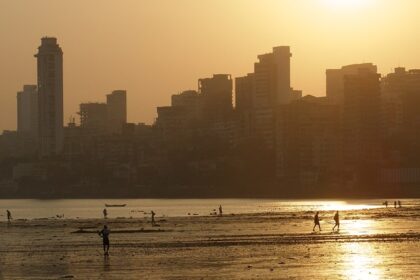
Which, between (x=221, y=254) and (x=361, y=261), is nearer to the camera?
(x=361, y=261)

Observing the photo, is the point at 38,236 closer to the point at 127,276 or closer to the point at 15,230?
the point at 15,230

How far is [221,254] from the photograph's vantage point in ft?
191

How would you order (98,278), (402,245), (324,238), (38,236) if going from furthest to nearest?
(38,236), (324,238), (402,245), (98,278)

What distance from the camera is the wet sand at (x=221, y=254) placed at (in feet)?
159

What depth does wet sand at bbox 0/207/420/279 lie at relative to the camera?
48469mm

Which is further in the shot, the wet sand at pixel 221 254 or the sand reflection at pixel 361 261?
the wet sand at pixel 221 254

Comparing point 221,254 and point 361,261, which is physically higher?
point 221,254

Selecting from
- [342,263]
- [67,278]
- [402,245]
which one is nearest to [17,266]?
[67,278]

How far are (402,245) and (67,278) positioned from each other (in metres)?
21.8

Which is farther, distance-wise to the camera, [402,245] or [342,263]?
[402,245]

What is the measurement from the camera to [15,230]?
94.8 meters

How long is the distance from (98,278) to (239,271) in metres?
6.21

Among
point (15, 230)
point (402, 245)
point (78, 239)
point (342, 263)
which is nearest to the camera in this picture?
point (342, 263)

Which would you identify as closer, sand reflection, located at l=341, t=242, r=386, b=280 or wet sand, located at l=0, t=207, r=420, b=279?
sand reflection, located at l=341, t=242, r=386, b=280
